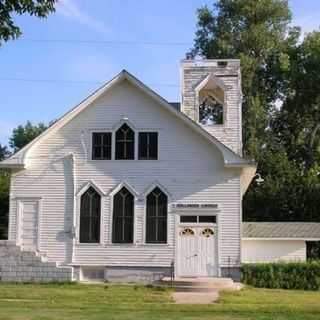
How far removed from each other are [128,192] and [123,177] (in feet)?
2.08

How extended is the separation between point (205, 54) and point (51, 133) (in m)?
22.1

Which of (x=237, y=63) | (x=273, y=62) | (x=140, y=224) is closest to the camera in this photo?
(x=140, y=224)

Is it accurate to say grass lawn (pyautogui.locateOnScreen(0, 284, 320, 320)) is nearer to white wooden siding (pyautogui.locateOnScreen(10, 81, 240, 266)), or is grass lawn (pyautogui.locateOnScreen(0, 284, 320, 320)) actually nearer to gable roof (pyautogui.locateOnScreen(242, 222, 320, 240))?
white wooden siding (pyautogui.locateOnScreen(10, 81, 240, 266))

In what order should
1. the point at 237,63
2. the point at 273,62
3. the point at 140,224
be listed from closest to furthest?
the point at 140,224 < the point at 237,63 < the point at 273,62

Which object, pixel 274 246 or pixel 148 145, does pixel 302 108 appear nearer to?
pixel 274 246

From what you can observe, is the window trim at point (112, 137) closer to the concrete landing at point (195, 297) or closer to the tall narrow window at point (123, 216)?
the tall narrow window at point (123, 216)

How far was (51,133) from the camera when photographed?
2730cm

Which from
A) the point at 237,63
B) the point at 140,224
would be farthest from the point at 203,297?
the point at 237,63

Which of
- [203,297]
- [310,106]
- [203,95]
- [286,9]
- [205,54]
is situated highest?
[286,9]

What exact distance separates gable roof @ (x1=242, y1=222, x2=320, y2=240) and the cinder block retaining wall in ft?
30.2

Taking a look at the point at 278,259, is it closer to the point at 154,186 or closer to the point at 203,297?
the point at 154,186

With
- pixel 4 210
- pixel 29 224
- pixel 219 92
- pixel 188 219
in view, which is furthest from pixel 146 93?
pixel 4 210

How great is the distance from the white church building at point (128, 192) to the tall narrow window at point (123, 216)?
0.13 feet

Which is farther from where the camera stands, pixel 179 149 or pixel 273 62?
pixel 273 62
